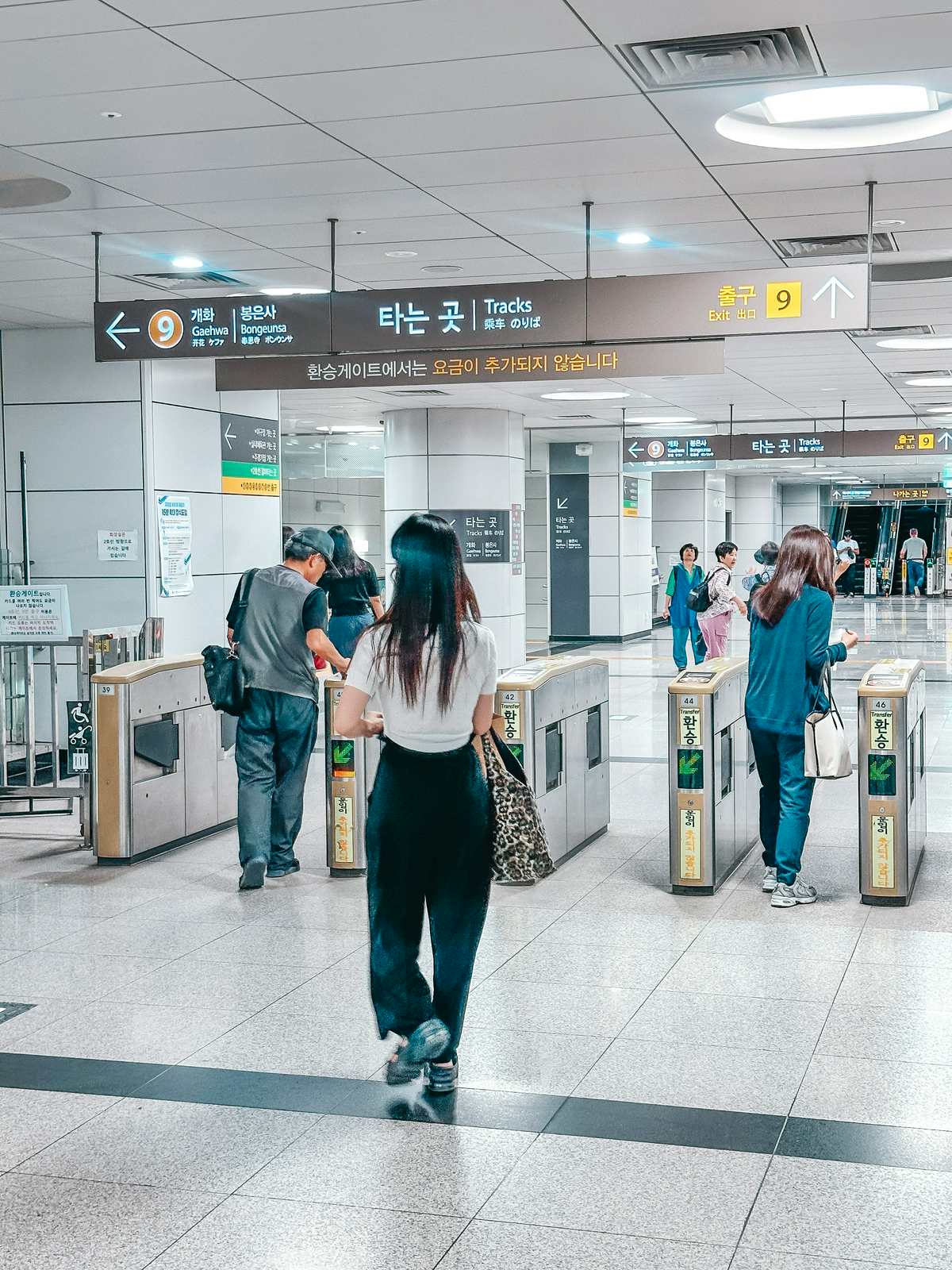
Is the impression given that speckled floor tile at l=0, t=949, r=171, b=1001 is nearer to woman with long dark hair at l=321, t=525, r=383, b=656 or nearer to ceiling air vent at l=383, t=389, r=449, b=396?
woman with long dark hair at l=321, t=525, r=383, b=656

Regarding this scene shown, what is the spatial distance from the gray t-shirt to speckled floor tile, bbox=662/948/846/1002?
3949 centimetres

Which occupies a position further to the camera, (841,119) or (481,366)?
(481,366)

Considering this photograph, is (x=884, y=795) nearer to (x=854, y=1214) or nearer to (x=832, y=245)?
(x=854, y=1214)

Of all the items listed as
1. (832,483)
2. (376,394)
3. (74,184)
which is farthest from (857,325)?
(832,483)

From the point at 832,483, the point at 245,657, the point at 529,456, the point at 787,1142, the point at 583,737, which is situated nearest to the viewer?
the point at 787,1142

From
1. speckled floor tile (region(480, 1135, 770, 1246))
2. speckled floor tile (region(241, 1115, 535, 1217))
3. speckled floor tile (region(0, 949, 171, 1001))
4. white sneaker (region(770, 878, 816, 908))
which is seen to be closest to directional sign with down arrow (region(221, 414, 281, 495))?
speckled floor tile (region(0, 949, 171, 1001))

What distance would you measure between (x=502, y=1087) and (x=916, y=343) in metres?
8.66

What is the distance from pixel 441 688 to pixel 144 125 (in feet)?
9.02

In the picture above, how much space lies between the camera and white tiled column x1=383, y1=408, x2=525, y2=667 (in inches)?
597

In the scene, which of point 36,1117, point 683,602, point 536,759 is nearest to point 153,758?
point 536,759

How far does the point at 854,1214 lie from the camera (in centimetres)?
299

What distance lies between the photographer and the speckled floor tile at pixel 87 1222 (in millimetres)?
2846

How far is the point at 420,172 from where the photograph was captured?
580 cm

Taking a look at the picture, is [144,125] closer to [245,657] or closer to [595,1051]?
[245,657]
